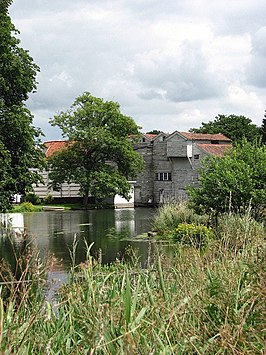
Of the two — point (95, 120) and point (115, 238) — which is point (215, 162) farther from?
point (95, 120)

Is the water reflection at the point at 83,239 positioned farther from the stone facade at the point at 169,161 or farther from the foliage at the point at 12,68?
the stone facade at the point at 169,161

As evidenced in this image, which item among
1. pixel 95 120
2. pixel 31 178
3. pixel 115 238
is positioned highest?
pixel 95 120

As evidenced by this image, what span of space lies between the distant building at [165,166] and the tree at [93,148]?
7.99ft

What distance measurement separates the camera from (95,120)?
153 feet

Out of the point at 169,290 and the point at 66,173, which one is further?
the point at 66,173

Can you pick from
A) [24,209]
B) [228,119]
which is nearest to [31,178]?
[24,209]

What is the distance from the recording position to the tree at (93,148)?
45469 mm

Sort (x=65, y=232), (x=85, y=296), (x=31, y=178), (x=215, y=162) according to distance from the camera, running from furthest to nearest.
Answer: (x=65, y=232) < (x=31, y=178) < (x=215, y=162) < (x=85, y=296)

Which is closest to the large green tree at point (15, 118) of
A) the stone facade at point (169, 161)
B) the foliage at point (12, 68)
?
the foliage at point (12, 68)

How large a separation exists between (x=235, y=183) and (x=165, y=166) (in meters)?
35.0

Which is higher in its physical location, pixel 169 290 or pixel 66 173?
pixel 66 173

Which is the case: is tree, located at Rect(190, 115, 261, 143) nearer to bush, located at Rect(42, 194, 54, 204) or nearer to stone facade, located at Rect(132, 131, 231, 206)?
stone facade, located at Rect(132, 131, 231, 206)

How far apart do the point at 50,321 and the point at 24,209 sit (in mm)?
36837

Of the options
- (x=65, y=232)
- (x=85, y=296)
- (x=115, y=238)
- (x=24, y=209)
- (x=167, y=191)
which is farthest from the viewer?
(x=167, y=191)
